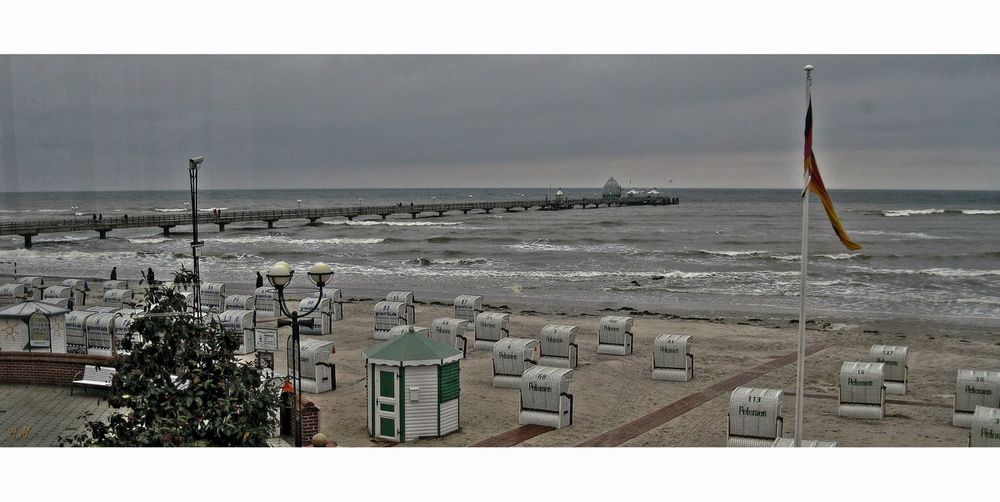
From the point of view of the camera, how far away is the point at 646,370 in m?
16.8

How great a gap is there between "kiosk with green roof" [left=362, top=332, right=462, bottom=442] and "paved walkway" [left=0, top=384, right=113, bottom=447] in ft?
13.5

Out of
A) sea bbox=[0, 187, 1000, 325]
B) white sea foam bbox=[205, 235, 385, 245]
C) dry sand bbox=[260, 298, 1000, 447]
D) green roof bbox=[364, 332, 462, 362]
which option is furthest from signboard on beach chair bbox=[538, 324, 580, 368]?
white sea foam bbox=[205, 235, 385, 245]

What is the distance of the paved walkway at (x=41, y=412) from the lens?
11422mm

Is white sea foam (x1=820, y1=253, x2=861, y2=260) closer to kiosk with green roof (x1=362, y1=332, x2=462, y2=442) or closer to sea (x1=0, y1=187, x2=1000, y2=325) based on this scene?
sea (x1=0, y1=187, x2=1000, y2=325)

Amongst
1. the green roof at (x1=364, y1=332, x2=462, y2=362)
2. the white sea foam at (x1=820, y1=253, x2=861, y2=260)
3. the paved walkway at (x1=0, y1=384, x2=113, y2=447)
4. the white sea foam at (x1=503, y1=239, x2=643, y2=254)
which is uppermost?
the green roof at (x1=364, y1=332, x2=462, y2=362)

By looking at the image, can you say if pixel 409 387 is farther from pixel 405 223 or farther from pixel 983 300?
pixel 405 223

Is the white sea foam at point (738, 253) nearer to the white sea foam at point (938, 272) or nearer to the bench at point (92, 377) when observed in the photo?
the white sea foam at point (938, 272)

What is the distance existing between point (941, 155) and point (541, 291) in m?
15.2

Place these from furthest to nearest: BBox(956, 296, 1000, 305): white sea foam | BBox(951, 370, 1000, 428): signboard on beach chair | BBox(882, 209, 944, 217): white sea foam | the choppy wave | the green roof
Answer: BBox(882, 209, 944, 217): white sea foam
BBox(956, 296, 1000, 305): white sea foam
the choppy wave
BBox(951, 370, 1000, 428): signboard on beach chair
the green roof

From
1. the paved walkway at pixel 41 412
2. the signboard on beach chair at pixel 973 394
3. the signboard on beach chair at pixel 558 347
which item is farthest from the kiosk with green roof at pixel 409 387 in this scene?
the signboard on beach chair at pixel 973 394

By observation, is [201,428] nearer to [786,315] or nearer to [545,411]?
[545,411]

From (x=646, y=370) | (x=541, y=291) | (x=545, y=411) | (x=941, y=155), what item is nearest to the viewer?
(x=545, y=411)

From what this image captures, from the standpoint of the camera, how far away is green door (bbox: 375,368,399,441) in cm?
1190

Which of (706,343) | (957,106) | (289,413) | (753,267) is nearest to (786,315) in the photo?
(706,343)
